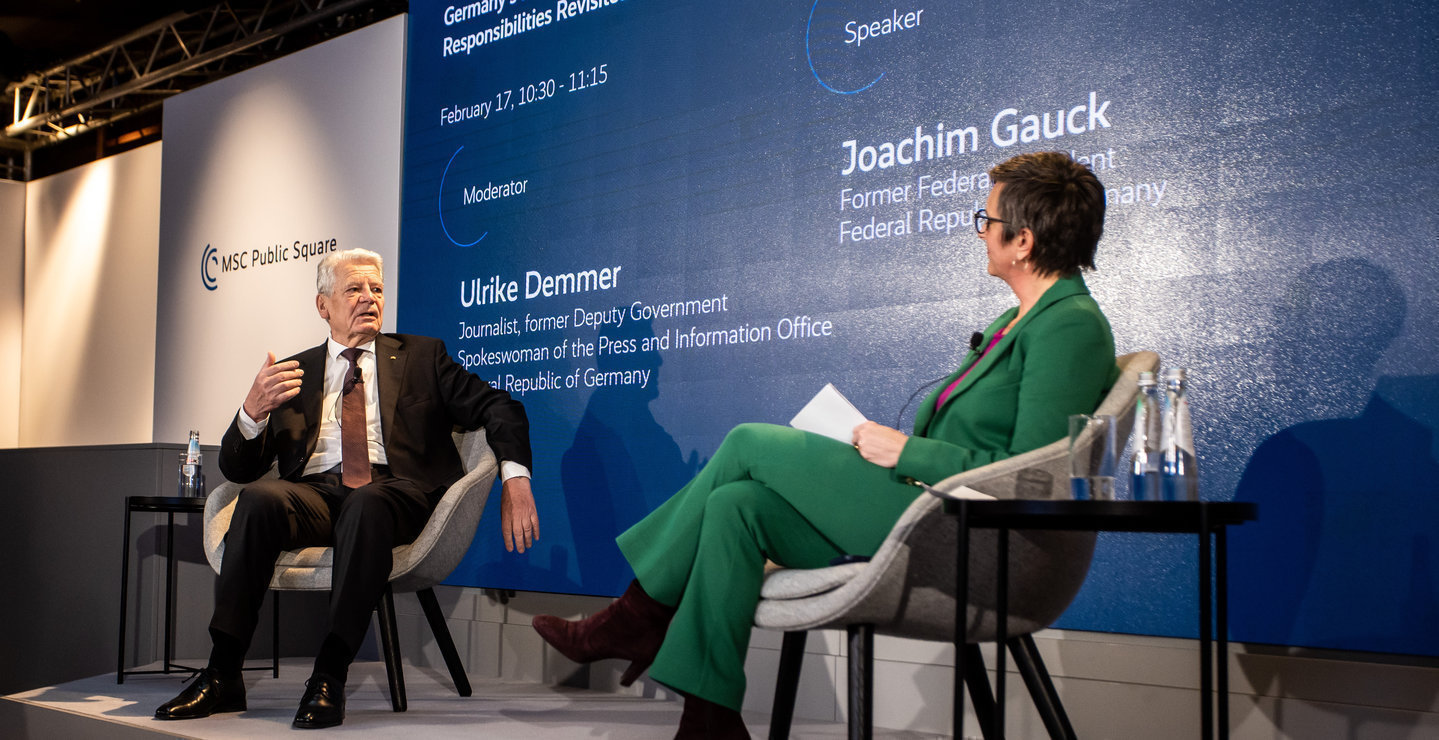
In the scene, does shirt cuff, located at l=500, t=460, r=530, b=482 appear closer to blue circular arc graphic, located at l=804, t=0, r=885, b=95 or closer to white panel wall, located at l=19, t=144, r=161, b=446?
blue circular arc graphic, located at l=804, t=0, r=885, b=95

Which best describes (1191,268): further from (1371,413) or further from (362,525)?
(362,525)

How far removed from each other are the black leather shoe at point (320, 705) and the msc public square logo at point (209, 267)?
356cm

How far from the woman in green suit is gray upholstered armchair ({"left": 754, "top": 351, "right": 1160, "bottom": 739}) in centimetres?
6

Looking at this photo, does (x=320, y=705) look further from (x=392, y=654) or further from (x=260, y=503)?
(x=260, y=503)

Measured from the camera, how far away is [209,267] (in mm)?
5945

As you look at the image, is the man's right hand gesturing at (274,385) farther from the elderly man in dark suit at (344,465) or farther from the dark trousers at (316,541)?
the dark trousers at (316,541)

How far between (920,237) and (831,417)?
1173 millimetres

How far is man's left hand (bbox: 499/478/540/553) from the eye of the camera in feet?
10.6

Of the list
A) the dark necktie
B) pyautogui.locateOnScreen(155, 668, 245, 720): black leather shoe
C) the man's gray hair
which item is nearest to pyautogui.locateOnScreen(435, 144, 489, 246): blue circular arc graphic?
the man's gray hair

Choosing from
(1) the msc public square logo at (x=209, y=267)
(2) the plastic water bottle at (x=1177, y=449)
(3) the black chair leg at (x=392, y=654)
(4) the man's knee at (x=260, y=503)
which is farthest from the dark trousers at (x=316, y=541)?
(1) the msc public square logo at (x=209, y=267)

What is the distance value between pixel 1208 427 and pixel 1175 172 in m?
0.59

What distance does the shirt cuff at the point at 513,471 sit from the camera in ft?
10.8

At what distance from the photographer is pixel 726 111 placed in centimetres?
376

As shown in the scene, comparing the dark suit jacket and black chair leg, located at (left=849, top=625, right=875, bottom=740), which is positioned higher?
the dark suit jacket
